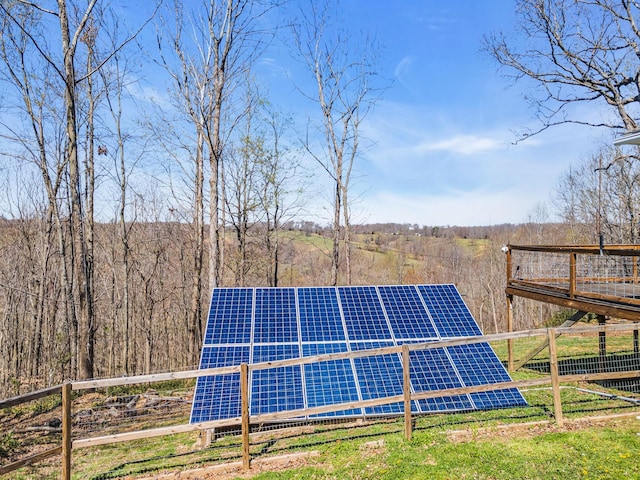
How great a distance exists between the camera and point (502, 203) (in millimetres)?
28391

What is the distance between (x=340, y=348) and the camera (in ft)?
21.3

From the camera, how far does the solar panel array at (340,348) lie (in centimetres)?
562

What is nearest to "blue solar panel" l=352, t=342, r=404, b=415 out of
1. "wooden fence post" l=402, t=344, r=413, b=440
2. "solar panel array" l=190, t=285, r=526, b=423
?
"solar panel array" l=190, t=285, r=526, b=423

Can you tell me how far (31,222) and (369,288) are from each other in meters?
13.3

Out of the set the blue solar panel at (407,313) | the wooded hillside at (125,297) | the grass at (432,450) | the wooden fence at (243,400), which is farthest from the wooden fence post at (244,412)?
the wooded hillside at (125,297)

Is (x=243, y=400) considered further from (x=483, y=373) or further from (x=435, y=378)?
(x=483, y=373)

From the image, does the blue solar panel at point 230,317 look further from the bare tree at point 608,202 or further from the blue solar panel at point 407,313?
the bare tree at point 608,202

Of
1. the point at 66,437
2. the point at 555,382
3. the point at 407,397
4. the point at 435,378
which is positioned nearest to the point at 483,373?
the point at 435,378

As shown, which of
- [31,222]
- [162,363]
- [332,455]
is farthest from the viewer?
[162,363]

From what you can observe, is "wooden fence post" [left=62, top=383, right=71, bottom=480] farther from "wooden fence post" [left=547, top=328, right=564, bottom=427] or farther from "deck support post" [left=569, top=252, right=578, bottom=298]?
"deck support post" [left=569, top=252, right=578, bottom=298]

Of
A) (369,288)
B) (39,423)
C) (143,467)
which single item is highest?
(369,288)

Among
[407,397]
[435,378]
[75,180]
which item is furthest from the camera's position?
[75,180]

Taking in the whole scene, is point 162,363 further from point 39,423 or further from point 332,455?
point 332,455

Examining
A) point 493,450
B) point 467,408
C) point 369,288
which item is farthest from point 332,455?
point 369,288
